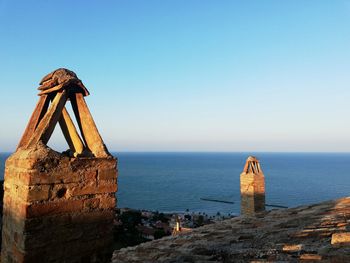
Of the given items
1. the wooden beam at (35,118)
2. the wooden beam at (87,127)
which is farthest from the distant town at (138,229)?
the wooden beam at (35,118)

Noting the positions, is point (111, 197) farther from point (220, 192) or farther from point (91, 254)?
point (220, 192)

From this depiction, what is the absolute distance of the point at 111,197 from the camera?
3785 millimetres

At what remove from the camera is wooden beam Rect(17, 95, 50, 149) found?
3.68 m

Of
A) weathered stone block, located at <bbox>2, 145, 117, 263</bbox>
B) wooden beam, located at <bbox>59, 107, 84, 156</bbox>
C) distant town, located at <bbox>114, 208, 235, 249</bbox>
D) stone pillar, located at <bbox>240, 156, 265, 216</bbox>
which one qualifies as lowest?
distant town, located at <bbox>114, 208, 235, 249</bbox>

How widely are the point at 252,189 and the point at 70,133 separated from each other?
937 centimetres

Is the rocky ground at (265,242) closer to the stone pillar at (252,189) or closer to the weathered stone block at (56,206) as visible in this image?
the weathered stone block at (56,206)

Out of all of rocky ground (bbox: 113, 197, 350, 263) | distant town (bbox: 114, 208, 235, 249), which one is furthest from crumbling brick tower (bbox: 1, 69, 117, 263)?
Result: distant town (bbox: 114, 208, 235, 249)

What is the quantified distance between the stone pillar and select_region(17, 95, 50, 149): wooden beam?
9625 mm

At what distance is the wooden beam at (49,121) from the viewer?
11.4ft

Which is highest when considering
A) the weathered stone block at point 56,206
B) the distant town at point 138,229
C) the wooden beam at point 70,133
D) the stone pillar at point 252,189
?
the wooden beam at point 70,133

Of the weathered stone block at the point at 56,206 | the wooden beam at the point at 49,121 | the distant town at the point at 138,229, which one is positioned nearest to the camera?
the weathered stone block at the point at 56,206

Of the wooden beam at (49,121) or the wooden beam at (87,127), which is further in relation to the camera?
the wooden beam at (87,127)

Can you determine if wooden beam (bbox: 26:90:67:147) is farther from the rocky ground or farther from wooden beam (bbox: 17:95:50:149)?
the rocky ground

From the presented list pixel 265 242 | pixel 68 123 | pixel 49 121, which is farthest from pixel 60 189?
pixel 265 242
